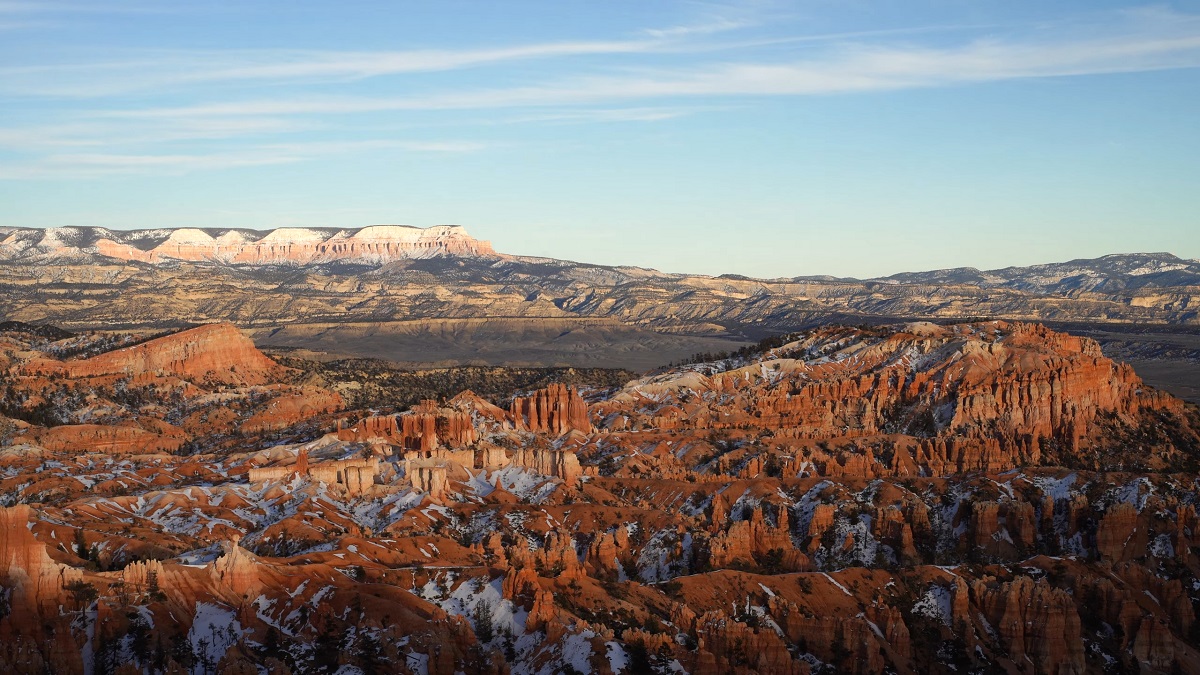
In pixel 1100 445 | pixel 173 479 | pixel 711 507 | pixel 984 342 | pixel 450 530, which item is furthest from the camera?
pixel 984 342

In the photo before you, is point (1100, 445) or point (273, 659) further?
point (1100, 445)

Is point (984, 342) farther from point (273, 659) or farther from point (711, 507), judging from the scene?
point (273, 659)

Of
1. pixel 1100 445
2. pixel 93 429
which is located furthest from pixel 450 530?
pixel 1100 445

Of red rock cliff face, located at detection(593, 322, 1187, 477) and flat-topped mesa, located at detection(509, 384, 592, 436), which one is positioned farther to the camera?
flat-topped mesa, located at detection(509, 384, 592, 436)

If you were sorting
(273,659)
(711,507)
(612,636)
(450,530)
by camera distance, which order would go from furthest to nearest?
(711,507), (450,530), (612,636), (273,659)

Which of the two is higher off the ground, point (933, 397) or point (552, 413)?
point (933, 397)

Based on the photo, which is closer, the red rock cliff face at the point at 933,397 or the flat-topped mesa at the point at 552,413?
the red rock cliff face at the point at 933,397

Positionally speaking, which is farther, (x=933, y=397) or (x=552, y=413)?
(x=933, y=397)
